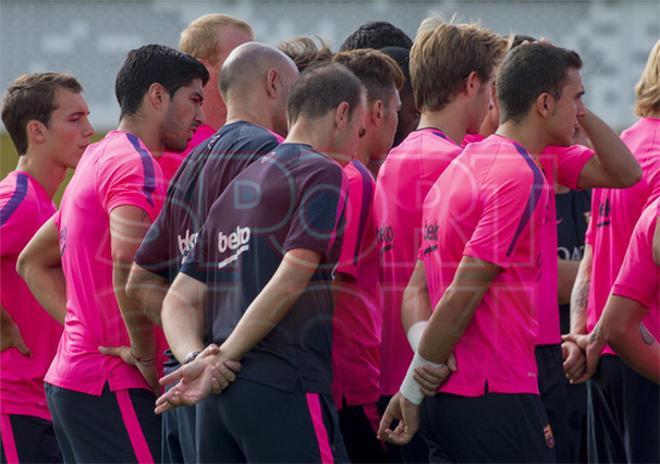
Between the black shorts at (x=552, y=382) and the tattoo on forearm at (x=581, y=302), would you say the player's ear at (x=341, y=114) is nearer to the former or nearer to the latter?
the black shorts at (x=552, y=382)

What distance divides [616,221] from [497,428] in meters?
1.30

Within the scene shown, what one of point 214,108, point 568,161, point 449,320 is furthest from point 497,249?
point 214,108

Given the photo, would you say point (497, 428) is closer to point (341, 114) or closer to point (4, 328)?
point (341, 114)

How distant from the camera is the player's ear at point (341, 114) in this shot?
363 centimetres

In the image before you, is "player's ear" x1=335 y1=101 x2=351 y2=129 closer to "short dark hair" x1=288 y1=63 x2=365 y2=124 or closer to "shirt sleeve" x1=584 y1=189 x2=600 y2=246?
"short dark hair" x1=288 y1=63 x2=365 y2=124

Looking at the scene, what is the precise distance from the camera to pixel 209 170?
12.5 ft

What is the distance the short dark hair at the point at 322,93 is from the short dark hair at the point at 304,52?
1.29 metres

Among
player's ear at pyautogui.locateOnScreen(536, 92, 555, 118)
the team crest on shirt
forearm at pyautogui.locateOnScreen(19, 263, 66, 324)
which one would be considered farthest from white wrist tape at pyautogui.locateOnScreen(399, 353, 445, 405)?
forearm at pyautogui.locateOnScreen(19, 263, 66, 324)

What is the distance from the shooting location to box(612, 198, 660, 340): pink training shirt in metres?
3.95

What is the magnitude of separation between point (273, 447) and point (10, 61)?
8617 millimetres

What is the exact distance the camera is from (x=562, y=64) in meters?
3.92

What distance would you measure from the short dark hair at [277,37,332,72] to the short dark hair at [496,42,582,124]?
1185mm

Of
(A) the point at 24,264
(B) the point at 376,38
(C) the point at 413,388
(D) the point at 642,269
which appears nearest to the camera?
(C) the point at 413,388

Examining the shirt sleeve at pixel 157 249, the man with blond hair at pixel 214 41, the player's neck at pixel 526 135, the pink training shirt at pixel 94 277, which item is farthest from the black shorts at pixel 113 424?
the player's neck at pixel 526 135
